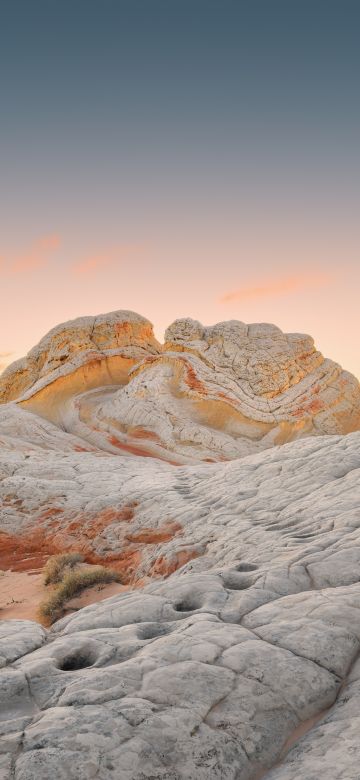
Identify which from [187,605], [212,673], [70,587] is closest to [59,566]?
[70,587]

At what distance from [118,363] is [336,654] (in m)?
39.6

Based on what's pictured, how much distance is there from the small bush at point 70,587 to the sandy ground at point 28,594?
0.13 metres

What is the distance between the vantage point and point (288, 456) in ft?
52.7

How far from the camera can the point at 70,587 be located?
1164 centimetres

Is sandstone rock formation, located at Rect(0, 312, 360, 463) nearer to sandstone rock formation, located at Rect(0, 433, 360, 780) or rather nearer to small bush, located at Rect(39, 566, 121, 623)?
small bush, located at Rect(39, 566, 121, 623)

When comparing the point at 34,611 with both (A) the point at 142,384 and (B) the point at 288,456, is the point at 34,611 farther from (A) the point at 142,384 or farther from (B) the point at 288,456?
(A) the point at 142,384

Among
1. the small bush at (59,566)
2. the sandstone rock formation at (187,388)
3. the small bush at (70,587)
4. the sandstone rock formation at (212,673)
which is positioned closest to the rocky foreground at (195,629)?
the sandstone rock formation at (212,673)

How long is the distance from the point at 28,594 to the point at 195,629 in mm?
8346

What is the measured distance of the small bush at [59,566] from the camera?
13.5 metres

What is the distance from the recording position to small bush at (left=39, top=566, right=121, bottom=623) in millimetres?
10922

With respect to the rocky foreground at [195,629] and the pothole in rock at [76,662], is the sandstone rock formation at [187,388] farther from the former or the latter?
the pothole in rock at [76,662]

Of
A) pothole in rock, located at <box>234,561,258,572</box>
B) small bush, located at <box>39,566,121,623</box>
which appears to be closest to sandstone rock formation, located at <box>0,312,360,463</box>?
small bush, located at <box>39,566,121,623</box>

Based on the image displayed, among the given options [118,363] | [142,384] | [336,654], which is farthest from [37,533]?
[118,363]

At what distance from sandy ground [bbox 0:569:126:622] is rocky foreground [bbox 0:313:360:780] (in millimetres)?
862
